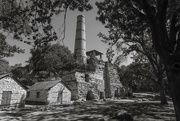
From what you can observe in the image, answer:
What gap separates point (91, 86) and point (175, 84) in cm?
2486

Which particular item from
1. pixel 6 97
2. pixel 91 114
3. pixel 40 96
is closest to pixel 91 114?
pixel 91 114

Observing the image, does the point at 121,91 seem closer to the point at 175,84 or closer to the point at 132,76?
the point at 132,76

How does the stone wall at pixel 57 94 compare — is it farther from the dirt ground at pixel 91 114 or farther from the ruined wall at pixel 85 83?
the dirt ground at pixel 91 114

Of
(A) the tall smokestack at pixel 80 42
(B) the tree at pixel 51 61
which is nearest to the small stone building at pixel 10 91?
(B) the tree at pixel 51 61

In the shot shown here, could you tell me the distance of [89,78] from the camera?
29.4 metres

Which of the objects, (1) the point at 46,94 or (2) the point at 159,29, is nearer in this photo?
(2) the point at 159,29

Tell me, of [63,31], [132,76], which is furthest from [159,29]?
[132,76]

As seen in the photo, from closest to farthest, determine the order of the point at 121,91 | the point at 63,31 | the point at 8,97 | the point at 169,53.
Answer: the point at 169,53 < the point at 63,31 < the point at 8,97 < the point at 121,91

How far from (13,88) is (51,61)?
617 inches

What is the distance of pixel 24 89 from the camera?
1814 centimetres

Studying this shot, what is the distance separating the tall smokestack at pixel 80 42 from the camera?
31.6m

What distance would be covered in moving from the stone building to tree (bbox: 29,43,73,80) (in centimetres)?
430

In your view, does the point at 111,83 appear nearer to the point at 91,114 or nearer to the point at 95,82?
the point at 95,82

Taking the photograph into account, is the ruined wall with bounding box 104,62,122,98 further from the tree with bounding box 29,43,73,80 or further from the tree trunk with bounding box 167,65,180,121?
the tree trunk with bounding box 167,65,180,121
